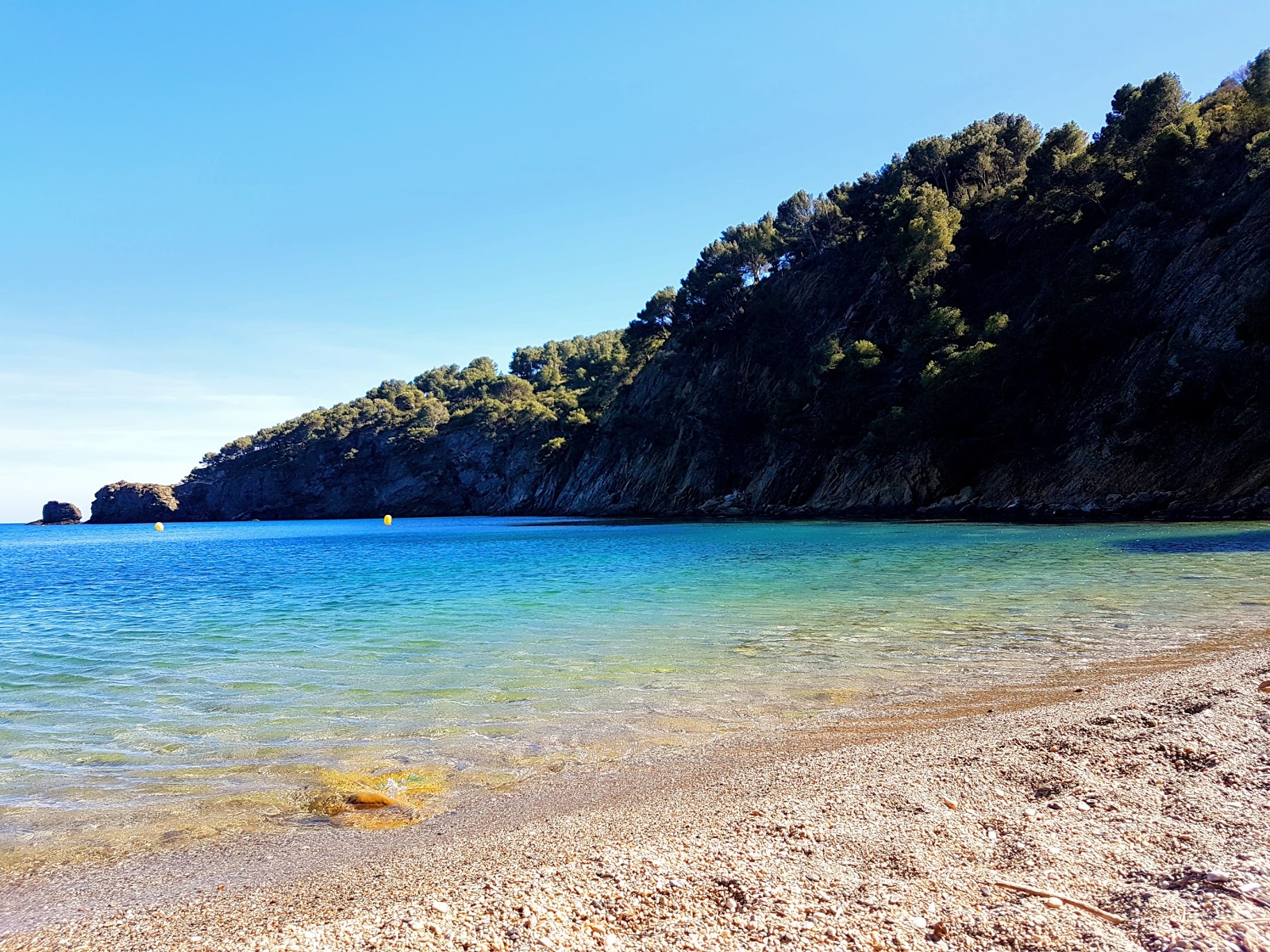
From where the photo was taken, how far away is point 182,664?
11.2 metres

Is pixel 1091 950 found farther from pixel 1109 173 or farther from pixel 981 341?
pixel 1109 173

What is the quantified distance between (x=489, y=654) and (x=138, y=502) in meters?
170

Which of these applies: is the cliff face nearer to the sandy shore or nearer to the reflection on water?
the reflection on water

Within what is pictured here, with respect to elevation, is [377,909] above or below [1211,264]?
below

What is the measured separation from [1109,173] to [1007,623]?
54206 millimetres

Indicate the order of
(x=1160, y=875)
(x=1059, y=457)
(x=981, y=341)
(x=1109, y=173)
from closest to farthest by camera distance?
1. (x=1160, y=875)
2. (x=1059, y=457)
3. (x=981, y=341)
4. (x=1109, y=173)

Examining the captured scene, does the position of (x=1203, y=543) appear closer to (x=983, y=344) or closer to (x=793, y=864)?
(x=793, y=864)

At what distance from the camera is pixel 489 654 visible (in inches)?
439

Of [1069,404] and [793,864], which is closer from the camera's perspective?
[793,864]

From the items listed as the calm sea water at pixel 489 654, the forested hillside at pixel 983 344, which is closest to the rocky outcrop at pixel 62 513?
the forested hillside at pixel 983 344

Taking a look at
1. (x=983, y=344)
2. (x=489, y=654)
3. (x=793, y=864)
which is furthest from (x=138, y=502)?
(x=793, y=864)

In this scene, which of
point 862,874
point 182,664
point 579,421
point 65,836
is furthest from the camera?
point 579,421

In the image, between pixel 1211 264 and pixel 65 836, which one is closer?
pixel 65 836

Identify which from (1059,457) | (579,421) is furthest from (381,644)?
(579,421)
